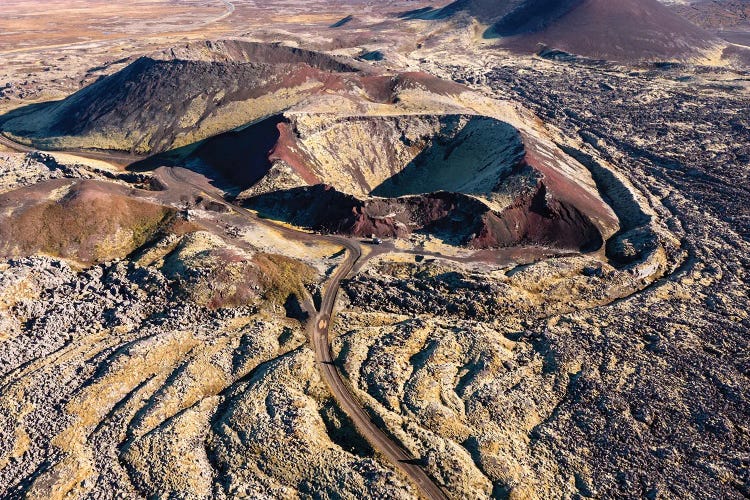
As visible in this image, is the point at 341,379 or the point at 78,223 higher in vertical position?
the point at 78,223

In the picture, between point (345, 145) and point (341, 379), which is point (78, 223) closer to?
point (341, 379)

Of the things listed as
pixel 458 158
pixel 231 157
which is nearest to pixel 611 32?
pixel 458 158

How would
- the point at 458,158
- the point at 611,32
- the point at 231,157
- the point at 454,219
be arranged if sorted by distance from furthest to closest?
the point at 611,32 < the point at 458,158 < the point at 231,157 < the point at 454,219

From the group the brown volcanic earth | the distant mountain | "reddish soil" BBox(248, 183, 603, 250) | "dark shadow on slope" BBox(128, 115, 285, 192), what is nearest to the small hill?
the brown volcanic earth

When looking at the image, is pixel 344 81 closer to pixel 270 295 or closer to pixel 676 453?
pixel 270 295

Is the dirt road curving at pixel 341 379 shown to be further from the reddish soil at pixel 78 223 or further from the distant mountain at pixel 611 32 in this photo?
the distant mountain at pixel 611 32
